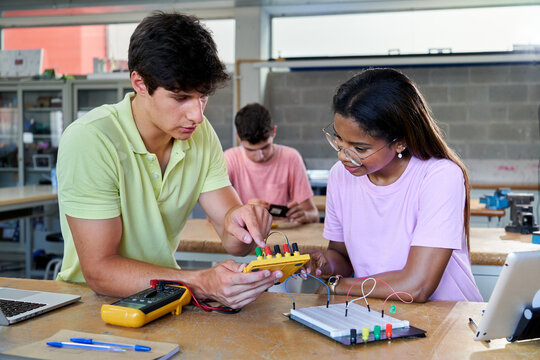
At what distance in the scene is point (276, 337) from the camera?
1.21 meters

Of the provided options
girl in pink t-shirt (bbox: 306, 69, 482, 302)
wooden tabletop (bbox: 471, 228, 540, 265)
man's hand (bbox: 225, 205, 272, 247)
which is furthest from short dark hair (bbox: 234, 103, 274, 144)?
man's hand (bbox: 225, 205, 272, 247)

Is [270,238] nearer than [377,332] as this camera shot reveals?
No

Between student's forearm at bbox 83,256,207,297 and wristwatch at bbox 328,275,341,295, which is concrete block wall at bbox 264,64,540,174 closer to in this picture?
wristwatch at bbox 328,275,341,295

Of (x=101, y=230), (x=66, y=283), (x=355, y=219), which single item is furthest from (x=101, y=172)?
(x=355, y=219)

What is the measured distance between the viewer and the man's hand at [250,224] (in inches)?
63.5

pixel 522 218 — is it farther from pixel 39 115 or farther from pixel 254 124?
pixel 39 115

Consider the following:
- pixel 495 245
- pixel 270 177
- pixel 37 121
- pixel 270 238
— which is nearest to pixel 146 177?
pixel 270 238

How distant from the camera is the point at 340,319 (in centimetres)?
127

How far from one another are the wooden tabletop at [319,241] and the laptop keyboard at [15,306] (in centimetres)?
123

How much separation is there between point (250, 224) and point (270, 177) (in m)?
2.08

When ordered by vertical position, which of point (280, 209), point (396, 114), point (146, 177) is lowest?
point (280, 209)

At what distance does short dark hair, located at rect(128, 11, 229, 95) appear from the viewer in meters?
1.42

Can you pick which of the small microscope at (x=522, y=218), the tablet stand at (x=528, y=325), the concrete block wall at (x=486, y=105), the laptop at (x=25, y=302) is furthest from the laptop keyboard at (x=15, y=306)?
the concrete block wall at (x=486, y=105)

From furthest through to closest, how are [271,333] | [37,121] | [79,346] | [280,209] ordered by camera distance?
[37,121] < [280,209] < [271,333] < [79,346]
